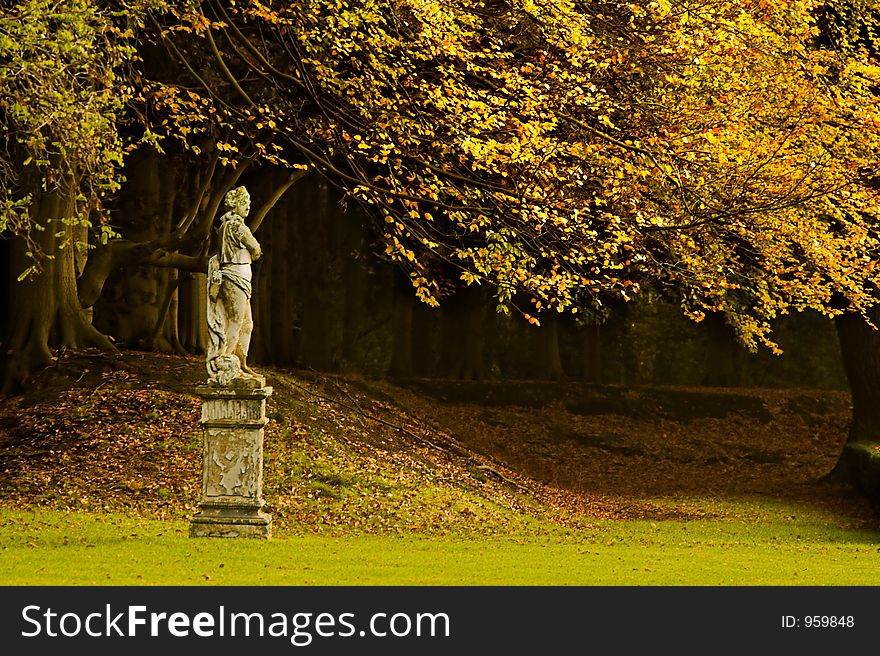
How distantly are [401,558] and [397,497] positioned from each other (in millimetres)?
5162

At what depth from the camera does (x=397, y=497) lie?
56.2ft

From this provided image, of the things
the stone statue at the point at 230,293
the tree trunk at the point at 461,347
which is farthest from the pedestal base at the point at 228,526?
the tree trunk at the point at 461,347

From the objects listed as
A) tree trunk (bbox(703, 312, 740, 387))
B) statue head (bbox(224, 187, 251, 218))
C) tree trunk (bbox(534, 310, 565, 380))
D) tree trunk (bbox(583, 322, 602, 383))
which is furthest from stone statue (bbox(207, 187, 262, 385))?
tree trunk (bbox(703, 312, 740, 387))

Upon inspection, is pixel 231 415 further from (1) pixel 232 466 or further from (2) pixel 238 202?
(2) pixel 238 202

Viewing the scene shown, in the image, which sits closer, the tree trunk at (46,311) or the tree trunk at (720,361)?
the tree trunk at (46,311)

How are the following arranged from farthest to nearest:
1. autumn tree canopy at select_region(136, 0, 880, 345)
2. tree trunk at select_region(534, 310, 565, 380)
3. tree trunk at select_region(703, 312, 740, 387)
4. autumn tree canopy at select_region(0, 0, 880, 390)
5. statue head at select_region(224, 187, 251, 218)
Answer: tree trunk at select_region(703, 312, 740, 387) → tree trunk at select_region(534, 310, 565, 380) → autumn tree canopy at select_region(136, 0, 880, 345) → autumn tree canopy at select_region(0, 0, 880, 390) → statue head at select_region(224, 187, 251, 218)

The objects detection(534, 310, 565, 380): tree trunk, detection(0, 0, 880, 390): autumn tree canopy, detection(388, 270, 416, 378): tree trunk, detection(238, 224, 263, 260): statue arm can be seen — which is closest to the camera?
detection(238, 224, 263, 260): statue arm

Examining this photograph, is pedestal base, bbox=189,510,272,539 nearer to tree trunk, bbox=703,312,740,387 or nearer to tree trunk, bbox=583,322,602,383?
tree trunk, bbox=583,322,602,383

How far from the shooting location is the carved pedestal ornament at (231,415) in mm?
12453

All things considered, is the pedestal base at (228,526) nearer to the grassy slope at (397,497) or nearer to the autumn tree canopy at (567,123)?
the grassy slope at (397,497)

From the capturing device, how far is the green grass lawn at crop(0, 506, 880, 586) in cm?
1038

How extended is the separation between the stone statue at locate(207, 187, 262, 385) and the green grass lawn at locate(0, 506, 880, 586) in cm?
171

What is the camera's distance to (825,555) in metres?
14.5

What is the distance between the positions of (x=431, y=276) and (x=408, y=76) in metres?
11.6
